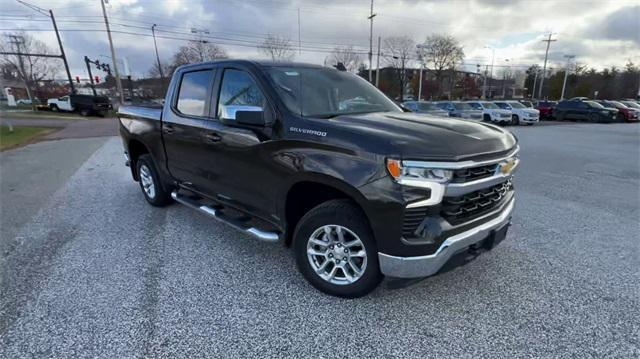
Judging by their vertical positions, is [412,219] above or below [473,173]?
below

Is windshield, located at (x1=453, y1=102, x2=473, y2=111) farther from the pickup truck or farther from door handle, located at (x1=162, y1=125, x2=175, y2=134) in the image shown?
door handle, located at (x1=162, y1=125, x2=175, y2=134)

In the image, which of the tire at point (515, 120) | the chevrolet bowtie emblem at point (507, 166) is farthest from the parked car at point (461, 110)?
the chevrolet bowtie emblem at point (507, 166)

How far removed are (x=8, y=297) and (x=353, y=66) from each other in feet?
167

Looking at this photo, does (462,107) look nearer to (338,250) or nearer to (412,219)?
(338,250)

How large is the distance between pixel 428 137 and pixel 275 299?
1.75m

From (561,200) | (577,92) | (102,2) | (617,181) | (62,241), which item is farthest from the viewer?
(577,92)

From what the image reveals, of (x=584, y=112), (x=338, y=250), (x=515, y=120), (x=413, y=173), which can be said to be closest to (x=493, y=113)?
(x=515, y=120)

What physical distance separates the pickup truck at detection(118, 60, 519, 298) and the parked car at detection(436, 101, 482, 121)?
62.5ft

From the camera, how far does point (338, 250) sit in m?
2.73

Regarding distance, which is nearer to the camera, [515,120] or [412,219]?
[412,219]

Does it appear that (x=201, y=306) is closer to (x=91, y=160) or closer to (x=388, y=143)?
(x=388, y=143)

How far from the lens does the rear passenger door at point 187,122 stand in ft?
12.2

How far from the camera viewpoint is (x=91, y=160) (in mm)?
9141

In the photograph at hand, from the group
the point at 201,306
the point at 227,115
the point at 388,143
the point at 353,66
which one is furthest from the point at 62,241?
the point at 353,66
